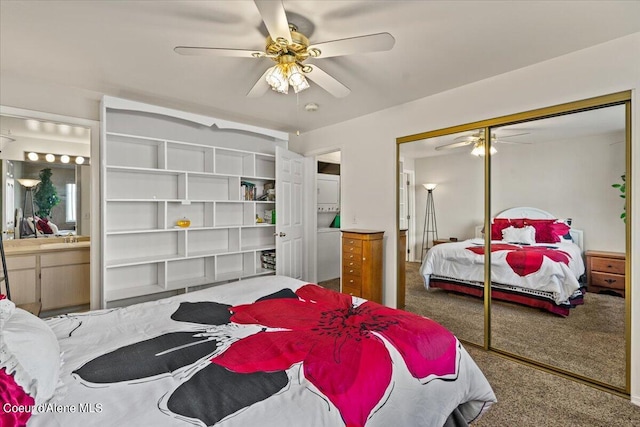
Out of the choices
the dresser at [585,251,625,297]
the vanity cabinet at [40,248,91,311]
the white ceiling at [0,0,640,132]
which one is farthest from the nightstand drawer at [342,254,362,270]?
the vanity cabinet at [40,248,91,311]

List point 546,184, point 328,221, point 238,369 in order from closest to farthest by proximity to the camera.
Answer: point 238,369, point 546,184, point 328,221

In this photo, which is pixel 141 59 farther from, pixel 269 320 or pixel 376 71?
pixel 269 320

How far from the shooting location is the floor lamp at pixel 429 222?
3.30 metres

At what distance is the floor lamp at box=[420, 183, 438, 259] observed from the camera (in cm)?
330

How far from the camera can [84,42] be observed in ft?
7.22

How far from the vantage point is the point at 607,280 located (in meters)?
2.29

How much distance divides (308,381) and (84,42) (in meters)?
2.69

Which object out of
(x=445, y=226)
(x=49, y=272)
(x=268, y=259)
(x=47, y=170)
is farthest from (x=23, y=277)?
(x=445, y=226)

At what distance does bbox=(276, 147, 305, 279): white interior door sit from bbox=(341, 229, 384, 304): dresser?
846mm

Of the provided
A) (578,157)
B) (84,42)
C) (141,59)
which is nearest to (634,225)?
(578,157)

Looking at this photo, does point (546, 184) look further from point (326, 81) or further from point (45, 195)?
point (45, 195)

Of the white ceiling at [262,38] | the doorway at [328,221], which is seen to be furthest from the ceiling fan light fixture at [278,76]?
the doorway at [328,221]

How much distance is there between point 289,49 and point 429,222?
2.26 m

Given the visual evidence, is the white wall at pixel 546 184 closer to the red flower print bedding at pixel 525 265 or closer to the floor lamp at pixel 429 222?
the floor lamp at pixel 429 222
